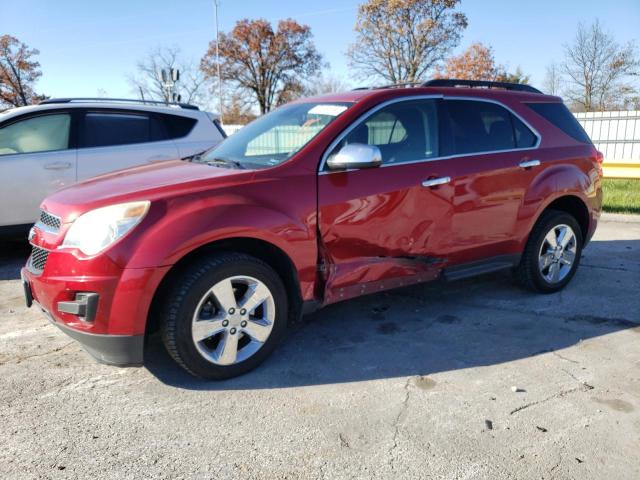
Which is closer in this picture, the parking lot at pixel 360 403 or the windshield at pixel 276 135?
the parking lot at pixel 360 403

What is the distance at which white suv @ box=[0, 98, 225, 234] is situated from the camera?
5812 mm

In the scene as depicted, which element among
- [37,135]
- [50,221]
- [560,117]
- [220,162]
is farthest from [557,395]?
[37,135]

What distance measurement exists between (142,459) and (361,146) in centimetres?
215

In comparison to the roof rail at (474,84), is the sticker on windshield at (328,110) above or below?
below

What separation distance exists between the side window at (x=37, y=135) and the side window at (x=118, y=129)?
22 centimetres

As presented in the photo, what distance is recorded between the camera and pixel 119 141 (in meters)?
6.39

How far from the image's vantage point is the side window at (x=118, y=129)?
20.4 feet

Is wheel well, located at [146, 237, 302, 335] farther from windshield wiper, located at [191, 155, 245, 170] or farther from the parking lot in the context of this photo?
windshield wiper, located at [191, 155, 245, 170]

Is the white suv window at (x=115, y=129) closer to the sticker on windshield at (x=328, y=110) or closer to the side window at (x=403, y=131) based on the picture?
the sticker on windshield at (x=328, y=110)

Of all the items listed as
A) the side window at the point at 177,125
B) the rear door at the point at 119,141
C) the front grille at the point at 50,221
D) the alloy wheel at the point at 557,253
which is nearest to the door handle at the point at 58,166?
the rear door at the point at 119,141

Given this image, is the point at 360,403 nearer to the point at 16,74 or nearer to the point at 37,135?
the point at 37,135

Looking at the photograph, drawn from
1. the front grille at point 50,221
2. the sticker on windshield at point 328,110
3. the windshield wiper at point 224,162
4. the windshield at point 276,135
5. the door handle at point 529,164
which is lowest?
the front grille at point 50,221

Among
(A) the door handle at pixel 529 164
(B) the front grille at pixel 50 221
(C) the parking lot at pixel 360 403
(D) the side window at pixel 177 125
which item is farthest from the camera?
(D) the side window at pixel 177 125

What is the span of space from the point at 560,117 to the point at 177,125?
4.51 metres
